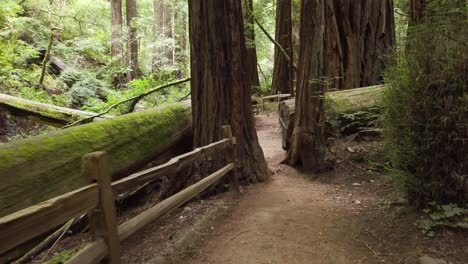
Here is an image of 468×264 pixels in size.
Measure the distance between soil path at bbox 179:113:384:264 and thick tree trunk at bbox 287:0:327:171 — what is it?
0.73 meters

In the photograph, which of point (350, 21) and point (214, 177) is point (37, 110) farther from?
point (350, 21)

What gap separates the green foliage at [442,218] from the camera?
3.36m

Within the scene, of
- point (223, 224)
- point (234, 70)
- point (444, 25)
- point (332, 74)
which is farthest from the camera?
point (332, 74)

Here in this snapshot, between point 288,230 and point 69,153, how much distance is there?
291 centimetres

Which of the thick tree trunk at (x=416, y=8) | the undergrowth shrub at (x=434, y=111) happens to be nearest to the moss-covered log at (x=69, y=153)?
the undergrowth shrub at (x=434, y=111)

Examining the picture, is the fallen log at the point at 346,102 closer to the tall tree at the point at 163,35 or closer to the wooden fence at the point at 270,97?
the wooden fence at the point at 270,97

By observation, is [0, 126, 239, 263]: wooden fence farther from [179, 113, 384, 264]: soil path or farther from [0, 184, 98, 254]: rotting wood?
[179, 113, 384, 264]: soil path

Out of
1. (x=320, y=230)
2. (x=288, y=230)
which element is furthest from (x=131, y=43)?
(x=320, y=230)

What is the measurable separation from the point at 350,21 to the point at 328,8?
90 centimetres

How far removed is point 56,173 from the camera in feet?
12.8

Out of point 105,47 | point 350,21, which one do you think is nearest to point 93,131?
point 350,21

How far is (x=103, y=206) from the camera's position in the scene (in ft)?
8.20

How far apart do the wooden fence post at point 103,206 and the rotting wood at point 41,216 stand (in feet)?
0.30

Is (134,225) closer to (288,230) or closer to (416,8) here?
(288,230)
